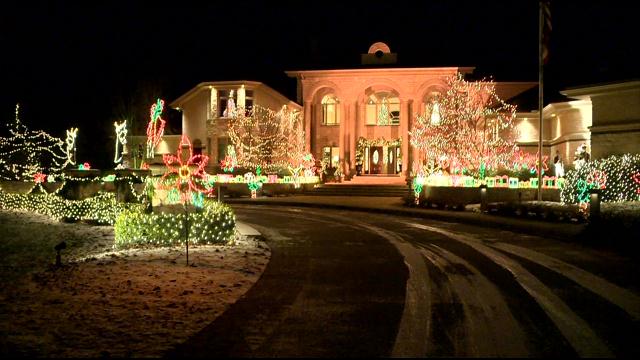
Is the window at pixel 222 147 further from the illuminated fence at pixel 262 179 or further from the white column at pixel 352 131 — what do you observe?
the white column at pixel 352 131

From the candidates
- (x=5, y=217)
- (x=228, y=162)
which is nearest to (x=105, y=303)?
(x=5, y=217)

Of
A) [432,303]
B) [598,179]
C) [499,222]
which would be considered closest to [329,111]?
[598,179]

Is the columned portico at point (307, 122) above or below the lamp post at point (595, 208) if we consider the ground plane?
above

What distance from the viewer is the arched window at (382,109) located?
1781 inches

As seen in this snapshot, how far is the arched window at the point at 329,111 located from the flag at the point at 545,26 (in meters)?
24.4

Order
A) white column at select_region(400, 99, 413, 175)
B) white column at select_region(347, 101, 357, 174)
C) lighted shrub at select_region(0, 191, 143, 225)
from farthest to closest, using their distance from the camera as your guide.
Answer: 1. white column at select_region(347, 101, 357, 174)
2. white column at select_region(400, 99, 413, 175)
3. lighted shrub at select_region(0, 191, 143, 225)

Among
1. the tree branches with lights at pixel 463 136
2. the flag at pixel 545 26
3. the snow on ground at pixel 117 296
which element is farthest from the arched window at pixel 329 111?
the snow on ground at pixel 117 296

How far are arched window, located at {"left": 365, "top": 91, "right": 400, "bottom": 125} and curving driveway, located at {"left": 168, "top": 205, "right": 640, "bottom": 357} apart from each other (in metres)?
30.2

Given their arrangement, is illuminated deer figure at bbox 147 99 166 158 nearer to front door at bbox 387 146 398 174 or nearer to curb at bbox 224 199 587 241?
curb at bbox 224 199 587 241

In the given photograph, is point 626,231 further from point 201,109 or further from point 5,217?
point 201,109

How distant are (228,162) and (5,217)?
57.1 ft

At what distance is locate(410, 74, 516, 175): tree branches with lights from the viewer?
31094 mm

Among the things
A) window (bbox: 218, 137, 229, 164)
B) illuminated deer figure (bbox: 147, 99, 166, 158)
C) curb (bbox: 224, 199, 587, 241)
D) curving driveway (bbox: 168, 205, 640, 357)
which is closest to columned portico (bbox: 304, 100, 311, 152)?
window (bbox: 218, 137, 229, 164)

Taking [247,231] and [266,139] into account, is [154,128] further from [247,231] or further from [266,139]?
[247,231]
